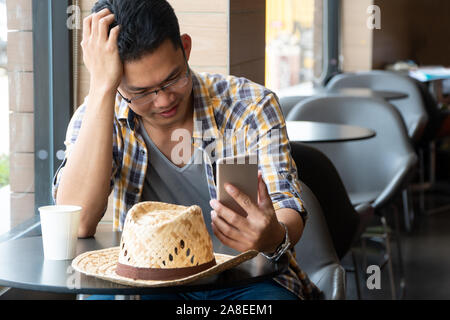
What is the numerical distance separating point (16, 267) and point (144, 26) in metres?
0.57

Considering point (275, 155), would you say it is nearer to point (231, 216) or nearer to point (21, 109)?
point (231, 216)

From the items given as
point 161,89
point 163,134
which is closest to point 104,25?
point 161,89

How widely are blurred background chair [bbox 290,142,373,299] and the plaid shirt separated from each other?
0.47 m

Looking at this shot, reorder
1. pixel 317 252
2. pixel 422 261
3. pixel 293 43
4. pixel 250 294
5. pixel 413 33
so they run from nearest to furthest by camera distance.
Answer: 1. pixel 250 294
2. pixel 317 252
3. pixel 422 261
4. pixel 293 43
5. pixel 413 33

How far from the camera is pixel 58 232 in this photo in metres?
1.39

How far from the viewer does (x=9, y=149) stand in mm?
2307

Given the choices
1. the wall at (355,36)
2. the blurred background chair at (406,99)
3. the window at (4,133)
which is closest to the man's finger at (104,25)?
the window at (4,133)

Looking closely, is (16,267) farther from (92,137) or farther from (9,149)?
(9,149)

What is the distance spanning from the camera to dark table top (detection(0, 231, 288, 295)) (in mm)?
1205

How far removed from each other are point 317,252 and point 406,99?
3.54 metres

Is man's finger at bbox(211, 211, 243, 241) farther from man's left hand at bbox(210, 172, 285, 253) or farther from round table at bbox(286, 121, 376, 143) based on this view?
round table at bbox(286, 121, 376, 143)

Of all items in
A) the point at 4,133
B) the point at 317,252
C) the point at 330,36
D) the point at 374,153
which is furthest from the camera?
the point at 330,36

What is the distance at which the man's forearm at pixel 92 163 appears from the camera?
1647mm
